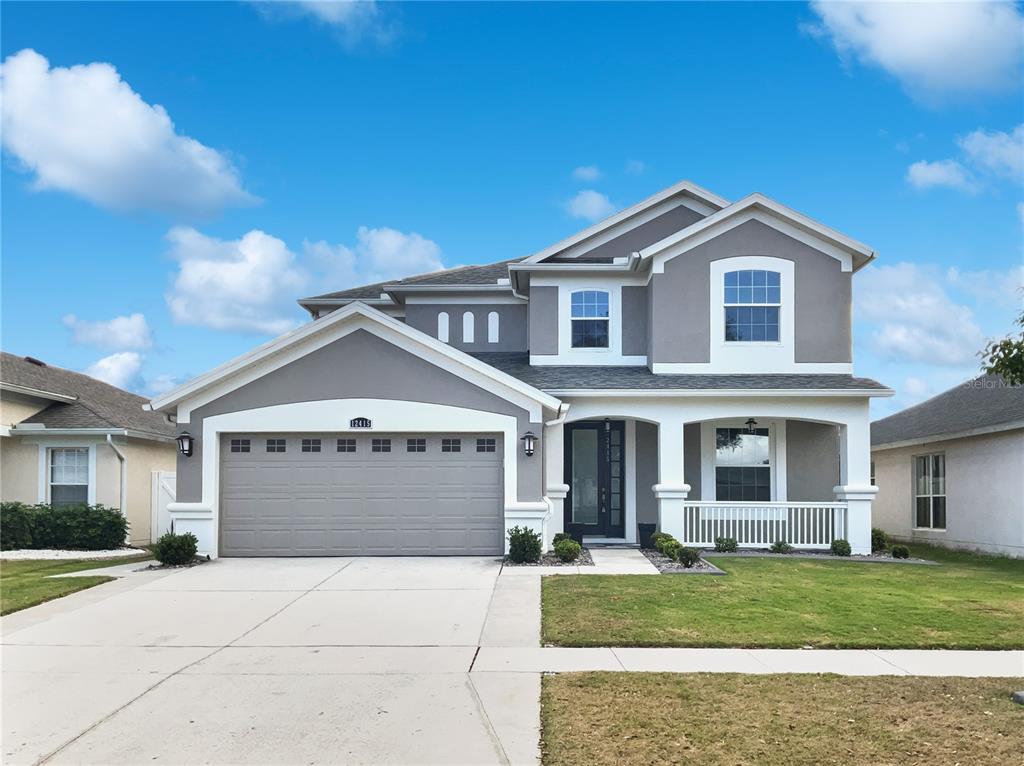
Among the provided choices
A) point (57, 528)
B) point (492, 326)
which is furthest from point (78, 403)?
point (492, 326)

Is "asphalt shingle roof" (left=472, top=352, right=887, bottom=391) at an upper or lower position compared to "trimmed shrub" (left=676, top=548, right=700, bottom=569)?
upper

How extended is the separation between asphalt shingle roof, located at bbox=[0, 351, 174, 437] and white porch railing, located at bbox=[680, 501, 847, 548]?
13.4 m

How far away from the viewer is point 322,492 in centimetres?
1577

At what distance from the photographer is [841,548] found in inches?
659

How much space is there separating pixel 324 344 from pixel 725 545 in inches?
342

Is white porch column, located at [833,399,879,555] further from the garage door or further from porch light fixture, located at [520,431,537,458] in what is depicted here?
the garage door

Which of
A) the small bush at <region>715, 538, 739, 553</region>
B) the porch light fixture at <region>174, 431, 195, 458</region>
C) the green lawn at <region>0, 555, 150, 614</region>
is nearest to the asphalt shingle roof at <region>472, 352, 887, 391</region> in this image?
the small bush at <region>715, 538, 739, 553</region>

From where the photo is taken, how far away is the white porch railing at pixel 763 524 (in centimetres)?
1719

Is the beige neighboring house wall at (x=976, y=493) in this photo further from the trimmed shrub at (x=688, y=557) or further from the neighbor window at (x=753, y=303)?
the trimmed shrub at (x=688, y=557)

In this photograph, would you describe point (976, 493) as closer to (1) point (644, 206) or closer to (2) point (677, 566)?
(2) point (677, 566)

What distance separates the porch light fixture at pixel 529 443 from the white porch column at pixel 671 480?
9.95ft

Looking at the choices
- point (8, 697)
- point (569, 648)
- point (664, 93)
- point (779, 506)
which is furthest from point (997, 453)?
point (8, 697)

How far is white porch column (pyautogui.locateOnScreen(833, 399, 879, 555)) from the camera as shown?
55.9ft

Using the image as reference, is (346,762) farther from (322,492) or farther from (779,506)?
(779,506)
